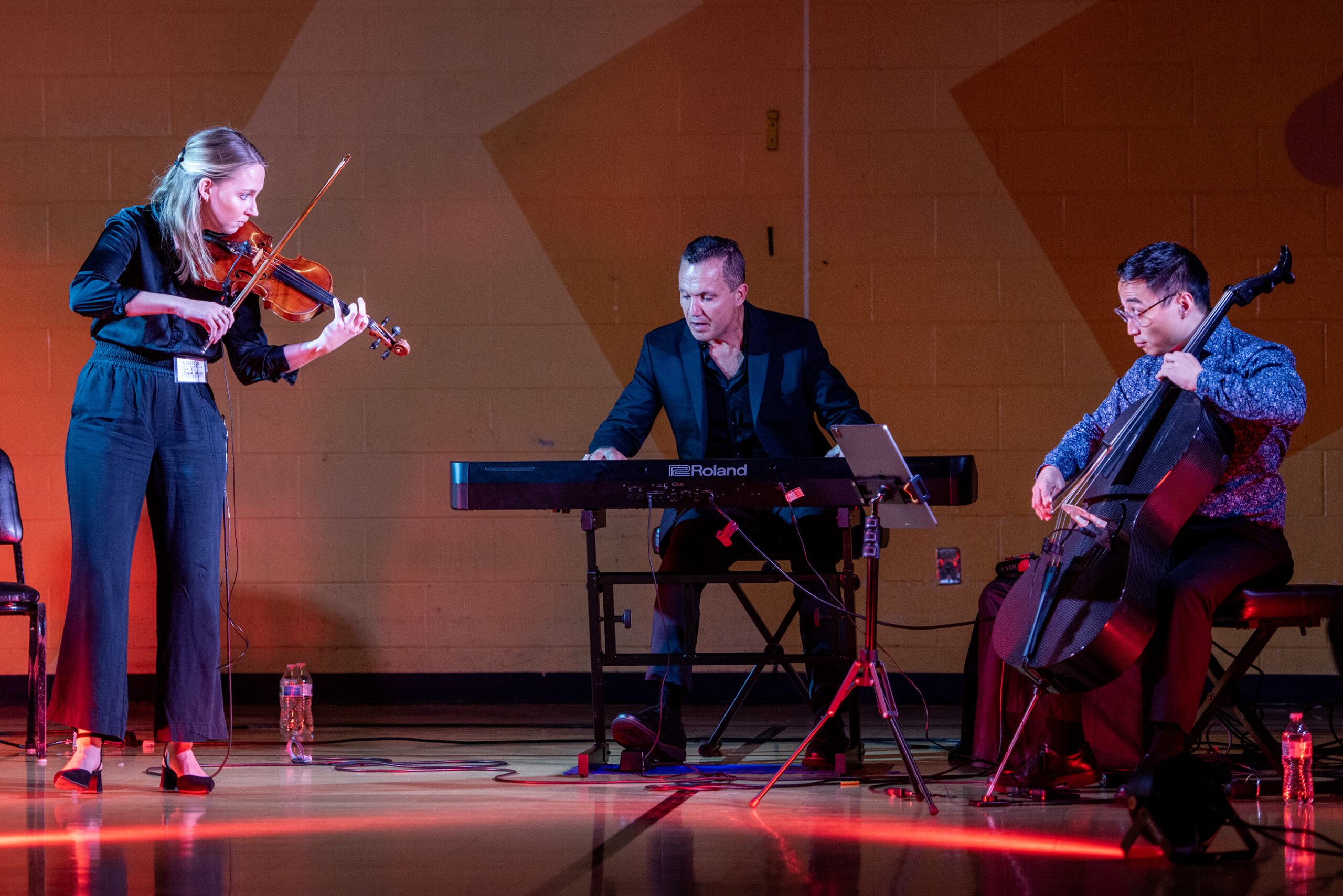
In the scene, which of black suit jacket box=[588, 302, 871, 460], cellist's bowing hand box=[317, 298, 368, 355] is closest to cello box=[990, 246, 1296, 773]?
black suit jacket box=[588, 302, 871, 460]

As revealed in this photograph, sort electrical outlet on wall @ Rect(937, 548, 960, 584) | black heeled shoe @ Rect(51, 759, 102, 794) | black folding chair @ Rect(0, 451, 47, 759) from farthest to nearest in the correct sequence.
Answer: electrical outlet on wall @ Rect(937, 548, 960, 584), black folding chair @ Rect(0, 451, 47, 759), black heeled shoe @ Rect(51, 759, 102, 794)

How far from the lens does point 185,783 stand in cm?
298

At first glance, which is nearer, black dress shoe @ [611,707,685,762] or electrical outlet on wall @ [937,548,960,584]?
black dress shoe @ [611,707,685,762]

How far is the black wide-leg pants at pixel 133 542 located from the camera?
2902mm

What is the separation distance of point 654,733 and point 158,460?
4.29 feet

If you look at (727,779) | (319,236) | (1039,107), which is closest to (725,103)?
(1039,107)

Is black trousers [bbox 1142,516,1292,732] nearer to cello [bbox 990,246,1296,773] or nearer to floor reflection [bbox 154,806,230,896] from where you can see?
cello [bbox 990,246,1296,773]

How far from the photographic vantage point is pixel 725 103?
15.6 ft

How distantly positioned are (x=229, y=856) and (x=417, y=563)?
2.58 m

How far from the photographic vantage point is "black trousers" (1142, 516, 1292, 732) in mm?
2639

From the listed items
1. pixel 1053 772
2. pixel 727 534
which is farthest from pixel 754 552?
pixel 1053 772

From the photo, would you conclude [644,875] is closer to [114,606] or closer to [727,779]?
[727,779]

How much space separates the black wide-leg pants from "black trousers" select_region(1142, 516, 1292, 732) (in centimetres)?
203

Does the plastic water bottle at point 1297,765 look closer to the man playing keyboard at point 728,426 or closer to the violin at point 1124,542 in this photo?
the violin at point 1124,542
